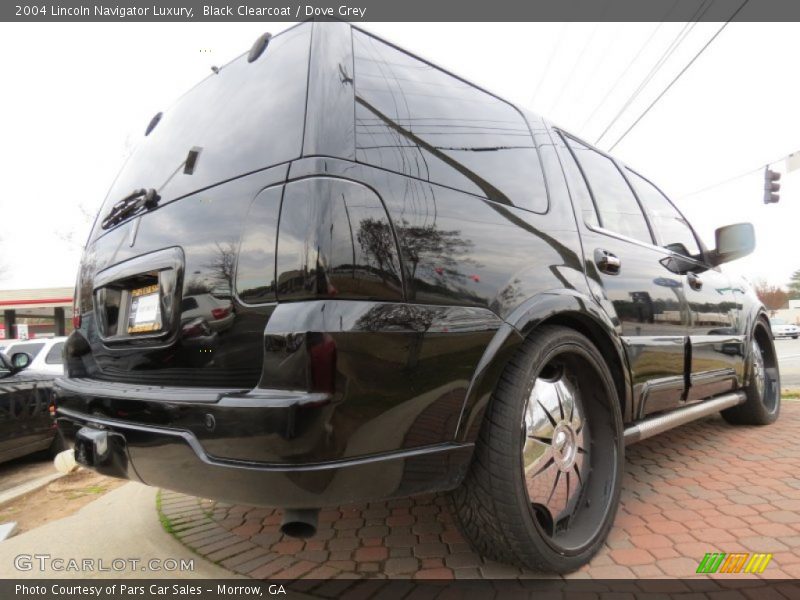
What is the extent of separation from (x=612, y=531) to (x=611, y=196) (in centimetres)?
178

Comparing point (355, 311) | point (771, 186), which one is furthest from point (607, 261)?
point (771, 186)

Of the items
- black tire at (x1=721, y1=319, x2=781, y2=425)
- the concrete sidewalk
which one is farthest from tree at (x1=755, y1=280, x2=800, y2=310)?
the concrete sidewalk

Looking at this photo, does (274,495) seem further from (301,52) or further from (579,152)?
(579,152)

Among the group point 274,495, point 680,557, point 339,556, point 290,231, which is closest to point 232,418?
point 274,495

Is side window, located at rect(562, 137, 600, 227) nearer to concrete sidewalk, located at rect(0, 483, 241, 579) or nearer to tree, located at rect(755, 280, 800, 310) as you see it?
Answer: concrete sidewalk, located at rect(0, 483, 241, 579)

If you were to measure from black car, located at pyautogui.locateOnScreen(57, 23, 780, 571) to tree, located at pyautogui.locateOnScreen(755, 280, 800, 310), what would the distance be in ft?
269

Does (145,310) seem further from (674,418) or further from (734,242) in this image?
(734,242)

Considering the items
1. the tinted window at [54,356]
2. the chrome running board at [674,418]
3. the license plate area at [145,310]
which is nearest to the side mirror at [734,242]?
the chrome running board at [674,418]

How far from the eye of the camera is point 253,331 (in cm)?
147

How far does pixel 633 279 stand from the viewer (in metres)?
2.63

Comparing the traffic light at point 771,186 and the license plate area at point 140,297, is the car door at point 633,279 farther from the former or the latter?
the traffic light at point 771,186

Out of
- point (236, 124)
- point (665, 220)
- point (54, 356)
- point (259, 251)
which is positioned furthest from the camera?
point (54, 356)

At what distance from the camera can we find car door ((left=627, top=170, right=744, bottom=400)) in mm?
3125

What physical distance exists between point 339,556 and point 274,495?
1.02 metres
